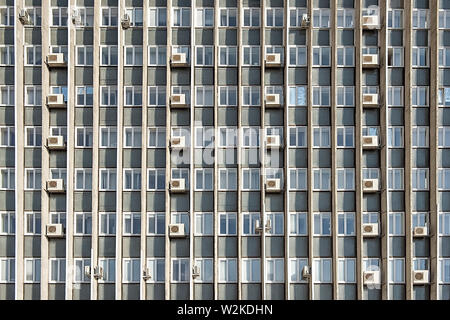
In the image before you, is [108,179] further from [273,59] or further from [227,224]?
[273,59]

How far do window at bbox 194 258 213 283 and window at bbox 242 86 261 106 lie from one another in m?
8.72

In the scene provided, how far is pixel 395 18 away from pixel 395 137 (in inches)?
261

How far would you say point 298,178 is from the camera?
4638 cm

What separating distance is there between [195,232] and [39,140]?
387 inches

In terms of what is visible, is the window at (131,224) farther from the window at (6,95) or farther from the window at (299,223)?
the window at (6,95)

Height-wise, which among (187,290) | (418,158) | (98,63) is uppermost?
(98,63)

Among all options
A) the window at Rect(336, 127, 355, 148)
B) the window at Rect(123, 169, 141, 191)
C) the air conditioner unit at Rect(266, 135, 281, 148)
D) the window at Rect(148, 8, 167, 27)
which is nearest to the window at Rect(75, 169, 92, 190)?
the window at Rect(123, 169, 141, 191)

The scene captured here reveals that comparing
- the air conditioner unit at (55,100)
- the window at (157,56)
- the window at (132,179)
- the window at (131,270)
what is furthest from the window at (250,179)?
the air conditioner unit at (55,100)

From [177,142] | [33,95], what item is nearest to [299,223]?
[177,142]

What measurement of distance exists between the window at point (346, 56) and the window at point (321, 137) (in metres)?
3.71

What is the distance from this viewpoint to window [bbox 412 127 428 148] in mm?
46688

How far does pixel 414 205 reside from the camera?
46.4 metres
